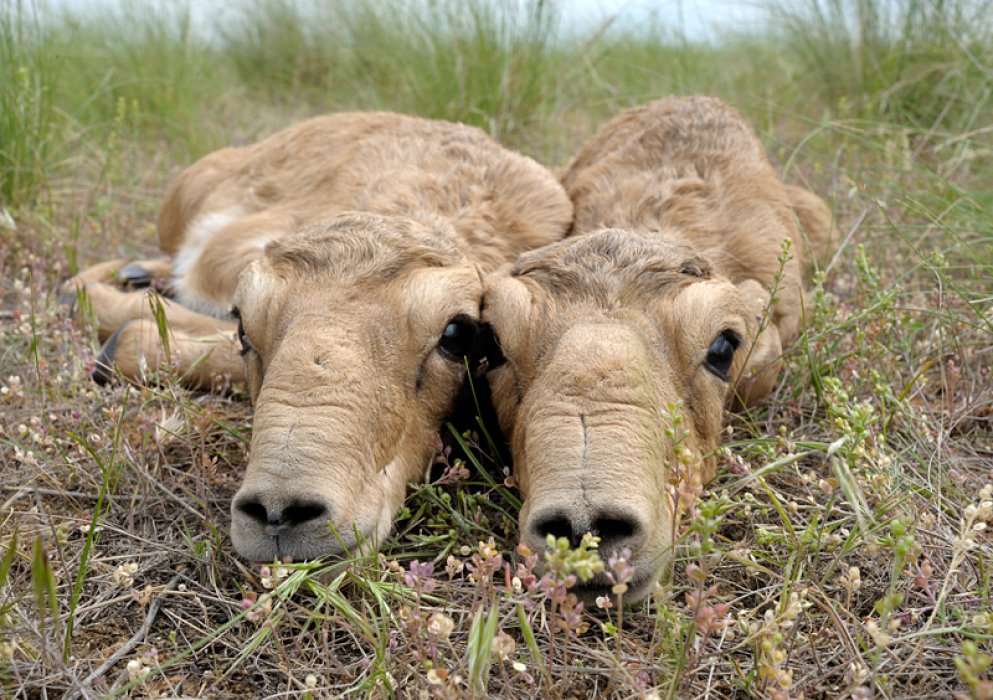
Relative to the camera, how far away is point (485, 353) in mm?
4137

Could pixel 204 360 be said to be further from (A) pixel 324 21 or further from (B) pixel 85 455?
(A) pixel 324 21

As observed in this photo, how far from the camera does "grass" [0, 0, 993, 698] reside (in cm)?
288

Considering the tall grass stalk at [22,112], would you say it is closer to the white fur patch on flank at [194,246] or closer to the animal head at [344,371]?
the white fur patch on flank at [194,246]

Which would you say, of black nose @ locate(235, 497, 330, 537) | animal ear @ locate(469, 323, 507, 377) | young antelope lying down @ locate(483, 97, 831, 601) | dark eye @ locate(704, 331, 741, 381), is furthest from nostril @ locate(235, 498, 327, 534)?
dark eye @ locate(704, 331, 741, 381)

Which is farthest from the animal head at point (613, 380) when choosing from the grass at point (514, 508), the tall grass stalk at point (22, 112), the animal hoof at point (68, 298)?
the tall grass stalk at point (22, 112)

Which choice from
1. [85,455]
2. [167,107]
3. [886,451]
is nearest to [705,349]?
[886,451]

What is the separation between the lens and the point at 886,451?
409cm

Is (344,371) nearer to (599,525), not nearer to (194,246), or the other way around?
(599,525)

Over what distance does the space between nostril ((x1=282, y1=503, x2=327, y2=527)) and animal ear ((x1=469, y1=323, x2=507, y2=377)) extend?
1.09 meters

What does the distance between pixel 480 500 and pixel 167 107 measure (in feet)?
23.8

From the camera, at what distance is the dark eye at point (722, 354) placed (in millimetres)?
3918

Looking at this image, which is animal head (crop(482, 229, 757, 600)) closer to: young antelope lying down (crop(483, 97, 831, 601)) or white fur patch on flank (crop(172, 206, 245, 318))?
young antelope lying down (crop(483, 97, 831, 601))

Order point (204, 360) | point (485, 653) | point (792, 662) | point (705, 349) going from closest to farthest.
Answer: point (485, 653) → point (792, 662) → point (705, 349) → point (204, 360)

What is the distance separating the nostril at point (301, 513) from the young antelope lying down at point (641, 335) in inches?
25.8
